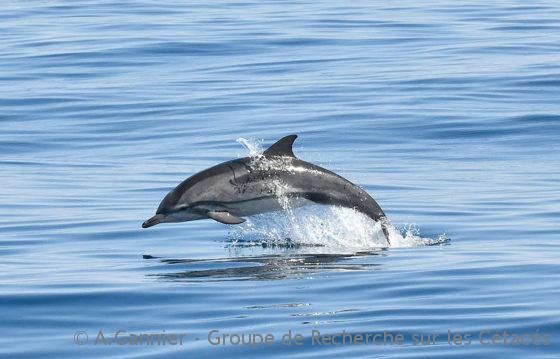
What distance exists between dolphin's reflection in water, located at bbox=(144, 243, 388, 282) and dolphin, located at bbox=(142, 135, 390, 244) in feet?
1.48

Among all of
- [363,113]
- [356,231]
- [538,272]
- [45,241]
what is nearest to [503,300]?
[538,272]

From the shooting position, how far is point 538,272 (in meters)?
10.5

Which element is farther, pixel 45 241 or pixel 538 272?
pixel 45 241

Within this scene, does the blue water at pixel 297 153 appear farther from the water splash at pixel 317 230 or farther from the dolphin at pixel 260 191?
the dolphin at pixel 260 191

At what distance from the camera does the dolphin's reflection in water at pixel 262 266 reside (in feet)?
35.4

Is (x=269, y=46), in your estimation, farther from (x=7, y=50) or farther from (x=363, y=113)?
(x=363, y=113)

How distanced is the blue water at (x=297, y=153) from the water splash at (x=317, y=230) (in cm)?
4

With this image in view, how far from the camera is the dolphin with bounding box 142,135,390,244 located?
12406 millimetres

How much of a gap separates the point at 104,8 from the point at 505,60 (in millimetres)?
13264
